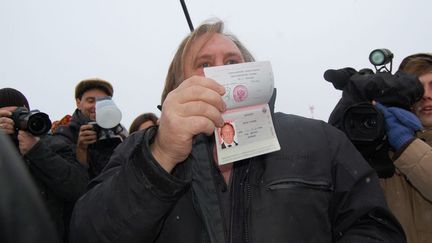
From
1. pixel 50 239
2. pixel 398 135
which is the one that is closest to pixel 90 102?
pixel 398 135

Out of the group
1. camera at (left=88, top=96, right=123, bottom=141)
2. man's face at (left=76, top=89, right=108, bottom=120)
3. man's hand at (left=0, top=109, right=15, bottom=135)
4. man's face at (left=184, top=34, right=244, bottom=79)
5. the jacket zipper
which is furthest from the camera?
man's face at (left=76, top=89, right=108, bottom=120)

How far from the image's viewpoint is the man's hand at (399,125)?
187 cm

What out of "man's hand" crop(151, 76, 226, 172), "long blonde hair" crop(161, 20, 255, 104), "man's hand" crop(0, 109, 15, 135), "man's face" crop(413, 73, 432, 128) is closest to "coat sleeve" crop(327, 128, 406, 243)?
A: "man's hand" crop(151, 76, 226, 172)

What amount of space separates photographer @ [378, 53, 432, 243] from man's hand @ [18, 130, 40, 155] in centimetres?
218

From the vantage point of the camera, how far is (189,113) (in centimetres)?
120

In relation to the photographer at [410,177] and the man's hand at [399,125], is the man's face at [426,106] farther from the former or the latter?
the man's hand at [399,125]

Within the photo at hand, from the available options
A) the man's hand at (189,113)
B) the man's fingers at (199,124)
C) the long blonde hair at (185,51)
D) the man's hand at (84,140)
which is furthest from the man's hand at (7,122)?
the man's fingers at (199,124)

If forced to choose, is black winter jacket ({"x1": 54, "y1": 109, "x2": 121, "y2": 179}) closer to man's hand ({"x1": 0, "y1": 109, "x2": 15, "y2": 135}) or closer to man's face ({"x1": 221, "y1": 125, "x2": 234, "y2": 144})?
man's hand ({"x1": 0, "y1": 109, "x2": 15, "y2": 135})

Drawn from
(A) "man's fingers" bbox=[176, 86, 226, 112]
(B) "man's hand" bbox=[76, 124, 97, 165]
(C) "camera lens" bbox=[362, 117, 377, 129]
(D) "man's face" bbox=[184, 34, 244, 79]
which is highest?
(D) "man's face" bbox=[184, 34, 244, 79]

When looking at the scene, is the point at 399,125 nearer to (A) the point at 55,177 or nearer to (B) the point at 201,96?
(B) the point at 201,96

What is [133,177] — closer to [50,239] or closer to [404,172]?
[50,239]

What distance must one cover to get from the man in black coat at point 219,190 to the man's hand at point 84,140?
4.76 ft

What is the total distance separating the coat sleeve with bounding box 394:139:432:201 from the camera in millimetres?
1829

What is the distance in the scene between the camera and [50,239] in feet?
1.56
